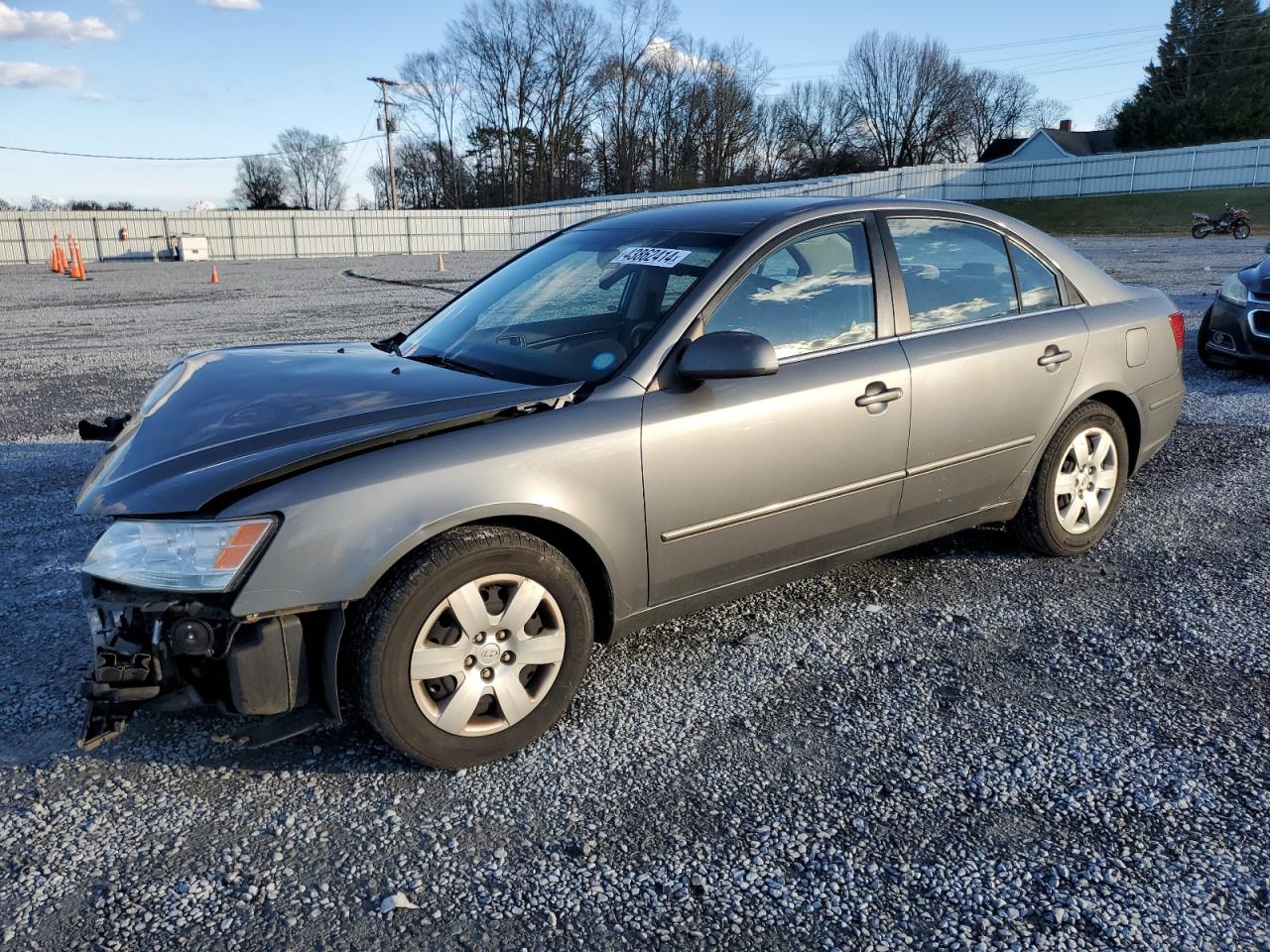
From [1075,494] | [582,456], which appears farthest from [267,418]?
[1075,494]

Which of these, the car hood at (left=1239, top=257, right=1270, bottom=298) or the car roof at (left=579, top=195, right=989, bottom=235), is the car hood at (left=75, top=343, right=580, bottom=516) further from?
the car hood at (left=1239, top=257, right=1270, bottom=298)

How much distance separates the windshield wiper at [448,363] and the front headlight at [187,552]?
112 centimetres

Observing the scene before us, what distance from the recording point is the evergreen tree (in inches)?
2143

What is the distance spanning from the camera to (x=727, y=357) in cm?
303

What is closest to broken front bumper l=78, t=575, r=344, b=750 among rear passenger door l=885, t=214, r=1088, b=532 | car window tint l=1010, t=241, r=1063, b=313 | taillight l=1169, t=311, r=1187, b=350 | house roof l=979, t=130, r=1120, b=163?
rear passenger door l=885, t=214, r=1088, b=532

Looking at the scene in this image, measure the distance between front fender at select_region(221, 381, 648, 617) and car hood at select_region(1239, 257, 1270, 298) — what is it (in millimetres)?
7344


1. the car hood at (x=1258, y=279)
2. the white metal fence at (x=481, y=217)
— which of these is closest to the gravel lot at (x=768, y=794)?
the car hood at (x=1258, y=279)

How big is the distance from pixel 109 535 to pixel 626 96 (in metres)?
74.9

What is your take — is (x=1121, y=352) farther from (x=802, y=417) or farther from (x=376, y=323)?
(x=376, y=323)

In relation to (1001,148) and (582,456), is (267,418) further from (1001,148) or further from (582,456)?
(1001,148)

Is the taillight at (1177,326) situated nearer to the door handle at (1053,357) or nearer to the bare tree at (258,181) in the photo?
the door handle at (1053,357)

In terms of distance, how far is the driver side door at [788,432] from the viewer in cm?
315

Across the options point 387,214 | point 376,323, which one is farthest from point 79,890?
point 387,214

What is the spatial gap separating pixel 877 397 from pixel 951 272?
847mm
